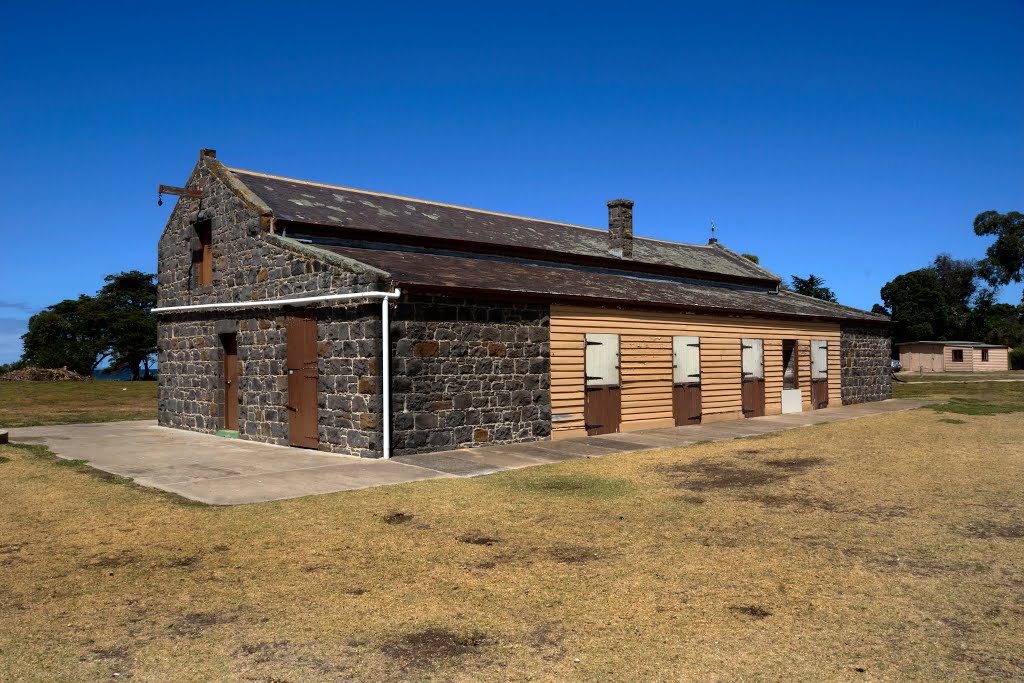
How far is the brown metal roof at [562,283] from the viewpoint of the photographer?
44.9 feet

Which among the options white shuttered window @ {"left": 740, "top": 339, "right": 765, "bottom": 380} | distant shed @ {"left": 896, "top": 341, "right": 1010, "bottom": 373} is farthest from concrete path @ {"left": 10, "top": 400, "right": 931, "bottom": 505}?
distant shed @ {"left": 896, "top": 341, "right": 1010, "bottom": 373}

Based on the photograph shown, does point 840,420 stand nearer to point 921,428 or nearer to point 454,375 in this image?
point 921,428

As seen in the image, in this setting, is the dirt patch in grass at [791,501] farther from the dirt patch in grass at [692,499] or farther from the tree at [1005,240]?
the tree at [1005,240]

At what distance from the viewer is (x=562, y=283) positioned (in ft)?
54.5

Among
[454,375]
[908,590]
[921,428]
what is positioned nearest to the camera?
[908,590]

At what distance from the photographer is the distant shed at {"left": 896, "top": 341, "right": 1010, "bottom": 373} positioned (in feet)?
181

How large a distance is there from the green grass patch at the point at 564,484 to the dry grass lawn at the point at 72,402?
1390 centimetres

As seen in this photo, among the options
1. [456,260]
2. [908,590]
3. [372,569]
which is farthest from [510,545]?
[456,260]

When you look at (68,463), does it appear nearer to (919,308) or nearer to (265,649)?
(265,649)

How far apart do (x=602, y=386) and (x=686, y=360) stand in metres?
3.14

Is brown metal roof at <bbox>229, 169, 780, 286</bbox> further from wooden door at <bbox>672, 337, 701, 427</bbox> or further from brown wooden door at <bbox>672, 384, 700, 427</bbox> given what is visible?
brown wooden door at <bbox>672, 384, 700, 427</bbox>

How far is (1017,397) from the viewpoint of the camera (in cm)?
2598

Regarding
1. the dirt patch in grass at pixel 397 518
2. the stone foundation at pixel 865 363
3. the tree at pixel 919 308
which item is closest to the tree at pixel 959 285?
the tree at pixel 919 308

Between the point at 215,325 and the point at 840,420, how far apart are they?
14.8m
